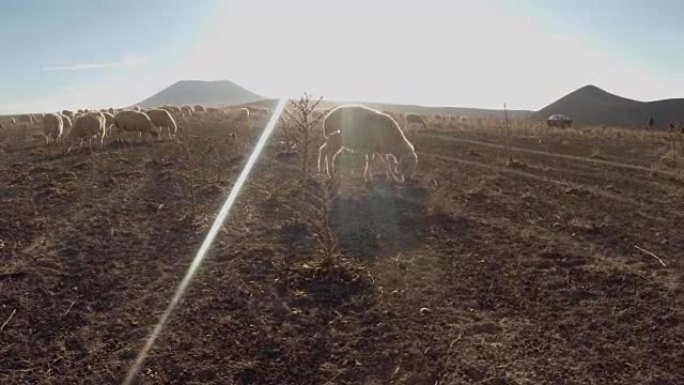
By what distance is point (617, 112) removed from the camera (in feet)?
341

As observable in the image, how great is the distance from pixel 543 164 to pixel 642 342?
12.6 metres

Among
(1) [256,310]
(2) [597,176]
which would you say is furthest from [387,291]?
(2) [597,176]

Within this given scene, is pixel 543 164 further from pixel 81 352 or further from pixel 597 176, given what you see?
pixel 81 352

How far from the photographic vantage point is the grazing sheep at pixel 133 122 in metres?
20.3

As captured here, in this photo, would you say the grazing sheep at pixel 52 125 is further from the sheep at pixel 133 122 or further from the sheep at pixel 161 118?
the sheep at pixel 161 118

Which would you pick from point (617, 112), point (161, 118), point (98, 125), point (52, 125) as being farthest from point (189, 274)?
point (617, 112)

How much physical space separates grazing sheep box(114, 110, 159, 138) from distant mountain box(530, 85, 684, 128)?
83.5 metres

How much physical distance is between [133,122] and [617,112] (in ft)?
339

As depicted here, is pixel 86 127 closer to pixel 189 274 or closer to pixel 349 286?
pixel 189 274

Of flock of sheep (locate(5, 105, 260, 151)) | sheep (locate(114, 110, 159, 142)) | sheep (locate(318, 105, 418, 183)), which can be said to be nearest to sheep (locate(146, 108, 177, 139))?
flock of sheep (locate(5, 105, 260, 151))

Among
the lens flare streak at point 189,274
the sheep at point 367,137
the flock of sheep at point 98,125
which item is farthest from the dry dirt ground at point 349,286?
the flock of sheep at point 98,125

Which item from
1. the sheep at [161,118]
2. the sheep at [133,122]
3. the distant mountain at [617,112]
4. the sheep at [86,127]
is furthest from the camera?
the distant mountain at [617,112]

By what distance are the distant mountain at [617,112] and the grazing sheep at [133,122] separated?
83456 mm

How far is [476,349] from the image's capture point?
15.5 ft
